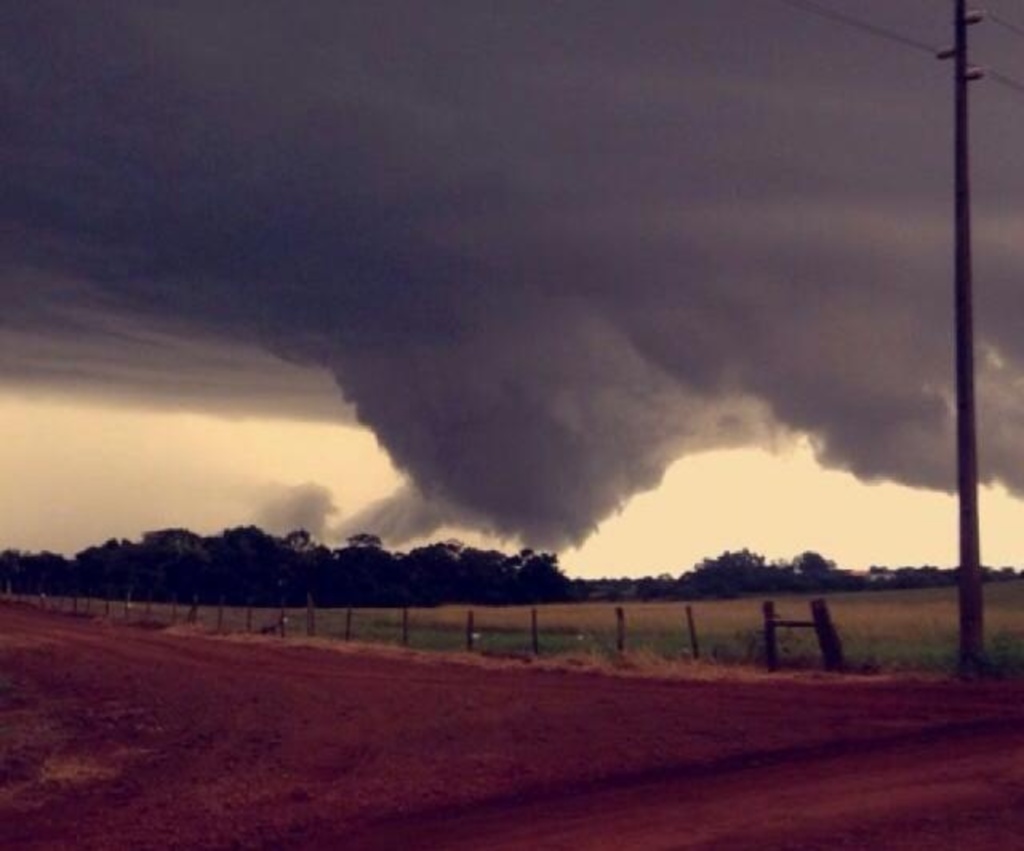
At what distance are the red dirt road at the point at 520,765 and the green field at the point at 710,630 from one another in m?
6.34

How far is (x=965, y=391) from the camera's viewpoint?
2742 centimetres

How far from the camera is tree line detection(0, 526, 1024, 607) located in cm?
12694

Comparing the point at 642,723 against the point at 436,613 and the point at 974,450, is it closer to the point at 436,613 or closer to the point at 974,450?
the point at 974,450

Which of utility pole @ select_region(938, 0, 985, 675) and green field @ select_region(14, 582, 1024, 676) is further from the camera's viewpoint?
green field @ select_region(14, 582, 1024, 676)

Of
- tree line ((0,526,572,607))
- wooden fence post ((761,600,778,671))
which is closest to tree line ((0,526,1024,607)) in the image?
tree line ((0,526,572,607))

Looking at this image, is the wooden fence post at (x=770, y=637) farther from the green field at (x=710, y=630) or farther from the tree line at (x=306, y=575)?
the tree line at (x=306, y=575)

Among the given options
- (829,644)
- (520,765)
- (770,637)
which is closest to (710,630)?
(770,637)

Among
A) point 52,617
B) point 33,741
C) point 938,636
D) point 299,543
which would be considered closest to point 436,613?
point 52,617

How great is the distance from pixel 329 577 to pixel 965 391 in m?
107

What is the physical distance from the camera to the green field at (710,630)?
102ft

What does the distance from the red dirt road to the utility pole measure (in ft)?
11.6

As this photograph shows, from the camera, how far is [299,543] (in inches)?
6122

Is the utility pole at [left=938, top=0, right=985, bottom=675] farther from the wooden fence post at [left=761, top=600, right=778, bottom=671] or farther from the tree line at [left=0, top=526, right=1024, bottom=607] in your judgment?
the tree line at [left=0, top=526, right=1024, bottom=607]

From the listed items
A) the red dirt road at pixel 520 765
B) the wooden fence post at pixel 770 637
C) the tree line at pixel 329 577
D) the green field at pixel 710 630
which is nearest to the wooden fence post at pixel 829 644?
the green field at pixel 710 630
